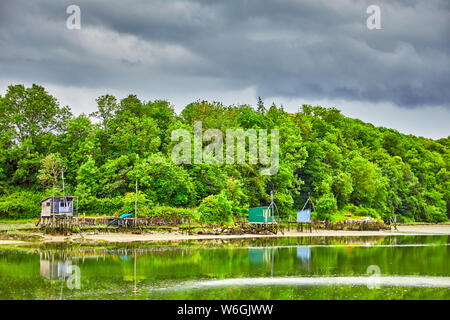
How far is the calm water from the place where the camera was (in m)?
22.8

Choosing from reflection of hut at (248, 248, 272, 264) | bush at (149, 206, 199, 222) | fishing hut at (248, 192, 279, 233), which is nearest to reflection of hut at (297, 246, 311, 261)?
reflection of hut at (248, 248, 272, 264)

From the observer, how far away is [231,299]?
21594 millimetres

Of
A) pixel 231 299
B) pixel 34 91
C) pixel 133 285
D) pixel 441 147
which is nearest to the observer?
pixel 231 299

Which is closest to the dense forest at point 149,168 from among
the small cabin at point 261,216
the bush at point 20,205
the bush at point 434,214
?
the bush at point 20,205

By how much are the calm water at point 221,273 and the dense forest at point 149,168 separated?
63.5 ft

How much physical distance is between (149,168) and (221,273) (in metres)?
33.6

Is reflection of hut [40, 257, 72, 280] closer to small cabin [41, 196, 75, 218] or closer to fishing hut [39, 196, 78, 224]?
fishing hut [39, 196, 78, 224]

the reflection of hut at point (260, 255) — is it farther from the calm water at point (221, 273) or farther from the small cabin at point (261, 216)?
the small cabin at point (261, 216)

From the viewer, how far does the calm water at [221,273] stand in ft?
74.8

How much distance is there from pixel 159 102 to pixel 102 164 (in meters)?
22.6

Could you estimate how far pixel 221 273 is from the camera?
28891mm

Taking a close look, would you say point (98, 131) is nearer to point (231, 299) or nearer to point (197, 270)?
point (197, 270)

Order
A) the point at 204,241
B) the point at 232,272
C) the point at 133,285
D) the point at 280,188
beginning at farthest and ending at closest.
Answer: the point at 280,188 → the point at 204,241 → the point at 232,272 → the point at 133,285

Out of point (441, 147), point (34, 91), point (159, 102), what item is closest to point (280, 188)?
point (159, 102)
